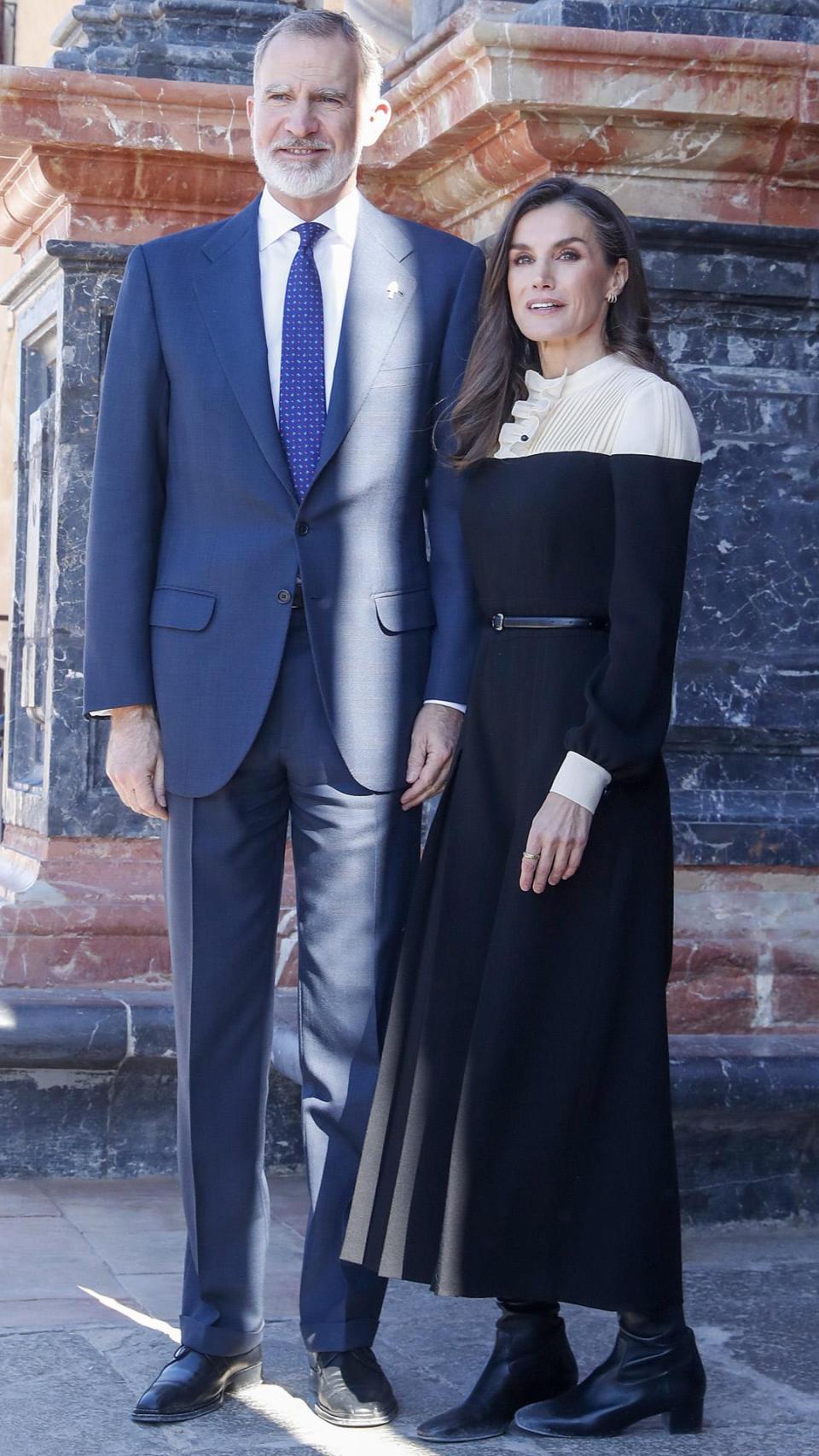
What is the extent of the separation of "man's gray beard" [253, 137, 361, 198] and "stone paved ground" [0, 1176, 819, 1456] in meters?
1.73

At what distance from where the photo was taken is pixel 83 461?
460cm

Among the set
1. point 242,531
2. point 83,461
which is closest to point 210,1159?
point 242,531

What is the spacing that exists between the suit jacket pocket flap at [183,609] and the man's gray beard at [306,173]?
0.60 m

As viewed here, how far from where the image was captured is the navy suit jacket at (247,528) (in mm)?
2953

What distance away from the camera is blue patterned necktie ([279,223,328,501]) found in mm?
2994

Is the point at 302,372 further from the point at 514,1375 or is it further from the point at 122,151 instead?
the point at 122,151

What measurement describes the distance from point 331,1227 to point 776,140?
2285mm

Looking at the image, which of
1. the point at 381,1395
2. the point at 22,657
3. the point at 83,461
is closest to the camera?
the point at 381,1395

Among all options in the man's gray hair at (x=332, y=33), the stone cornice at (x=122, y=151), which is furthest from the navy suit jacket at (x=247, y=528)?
the stone cornice at (x=122, y=151)

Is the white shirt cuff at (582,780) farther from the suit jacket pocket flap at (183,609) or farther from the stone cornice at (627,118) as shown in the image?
the stone cornice at (627,118)

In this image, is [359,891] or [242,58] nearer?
[359,891]

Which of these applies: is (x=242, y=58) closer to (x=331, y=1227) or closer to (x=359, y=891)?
(x=359, y=891)

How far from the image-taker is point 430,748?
9.86 feet

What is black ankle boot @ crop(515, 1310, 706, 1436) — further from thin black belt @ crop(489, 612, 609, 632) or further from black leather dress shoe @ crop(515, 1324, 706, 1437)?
thin black belt @ crop(489, 612, 609, 632)
